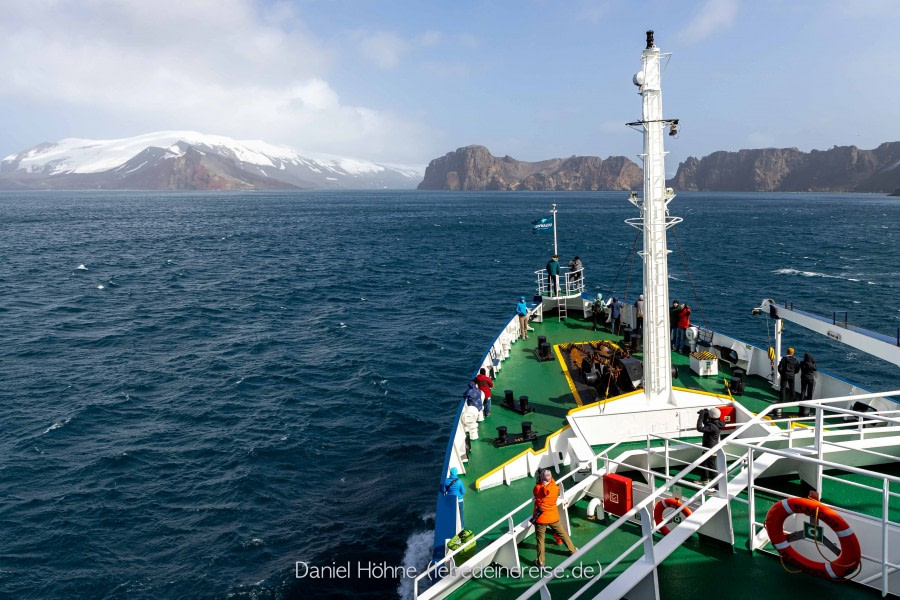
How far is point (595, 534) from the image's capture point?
436 inches

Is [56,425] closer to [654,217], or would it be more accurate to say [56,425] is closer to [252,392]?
[252,392]

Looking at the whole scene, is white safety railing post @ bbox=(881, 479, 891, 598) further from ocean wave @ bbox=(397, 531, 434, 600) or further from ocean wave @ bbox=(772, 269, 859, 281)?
ocean wave @ bbox=(772, 269, 859, 281)

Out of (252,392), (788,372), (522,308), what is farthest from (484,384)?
(252,392)

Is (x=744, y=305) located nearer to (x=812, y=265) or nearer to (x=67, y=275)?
(x=812, y=265)

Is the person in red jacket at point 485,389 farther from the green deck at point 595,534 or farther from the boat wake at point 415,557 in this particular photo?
the boat wake at point 415,557

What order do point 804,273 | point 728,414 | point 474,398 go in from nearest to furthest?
point 728,414
point 474,398
point 804,273

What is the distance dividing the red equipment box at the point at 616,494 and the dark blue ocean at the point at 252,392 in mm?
8147

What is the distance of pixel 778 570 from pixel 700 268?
69219mm

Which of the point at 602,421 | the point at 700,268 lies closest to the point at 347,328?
the point at 602,421

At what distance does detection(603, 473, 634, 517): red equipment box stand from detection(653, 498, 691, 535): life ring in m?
0.71

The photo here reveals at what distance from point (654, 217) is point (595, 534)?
26.2 ft

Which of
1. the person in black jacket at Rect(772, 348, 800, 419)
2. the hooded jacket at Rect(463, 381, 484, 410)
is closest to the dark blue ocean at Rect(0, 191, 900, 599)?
the hooded jacket at Rect(463, 381, 484, 410)

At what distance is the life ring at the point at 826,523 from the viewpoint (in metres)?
7.87

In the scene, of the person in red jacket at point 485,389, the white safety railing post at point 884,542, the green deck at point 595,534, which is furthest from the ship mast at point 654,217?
the white safety railing post at point 884,542
